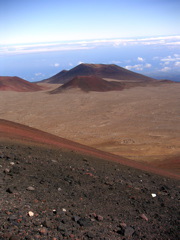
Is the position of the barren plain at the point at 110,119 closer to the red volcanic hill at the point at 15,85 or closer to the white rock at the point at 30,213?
the white rock at the point at 30,213

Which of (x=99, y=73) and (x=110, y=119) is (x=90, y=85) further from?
(x=99, y=73)

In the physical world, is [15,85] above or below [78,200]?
above

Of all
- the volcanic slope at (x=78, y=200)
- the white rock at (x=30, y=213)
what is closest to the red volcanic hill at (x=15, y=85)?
the volcanic slope at (x=78, y=200)

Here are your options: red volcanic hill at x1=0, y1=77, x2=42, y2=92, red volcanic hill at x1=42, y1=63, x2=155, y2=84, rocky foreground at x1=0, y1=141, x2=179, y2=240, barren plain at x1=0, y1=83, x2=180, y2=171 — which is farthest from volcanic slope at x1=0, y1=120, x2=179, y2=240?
red volcanic hill at x1=42, y1=63, x2=155, y2=84

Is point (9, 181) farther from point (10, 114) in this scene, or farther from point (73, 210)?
point (10, 114)

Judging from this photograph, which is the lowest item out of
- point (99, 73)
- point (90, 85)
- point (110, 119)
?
point (110, 119)

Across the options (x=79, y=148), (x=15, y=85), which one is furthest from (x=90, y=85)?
(x=79, y=148)

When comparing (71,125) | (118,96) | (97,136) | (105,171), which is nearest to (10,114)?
(71,125)
